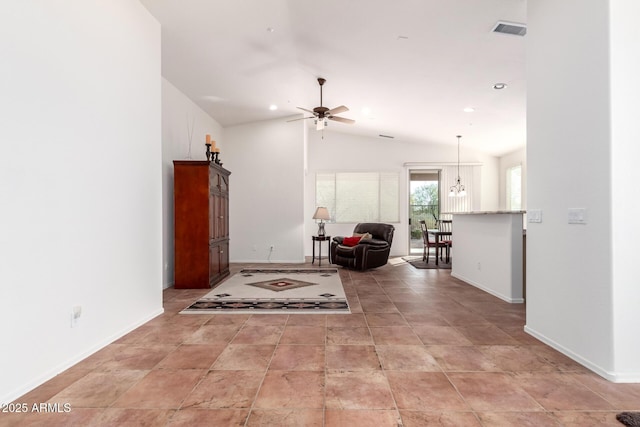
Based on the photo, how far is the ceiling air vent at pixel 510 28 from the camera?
3.20m

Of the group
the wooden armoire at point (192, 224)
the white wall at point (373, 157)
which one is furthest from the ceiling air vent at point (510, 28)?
the white wall at point (373, 157)

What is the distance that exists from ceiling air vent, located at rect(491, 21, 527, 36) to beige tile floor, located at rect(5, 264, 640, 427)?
9.89 feet

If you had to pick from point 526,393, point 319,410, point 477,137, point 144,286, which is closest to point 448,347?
point 526,393

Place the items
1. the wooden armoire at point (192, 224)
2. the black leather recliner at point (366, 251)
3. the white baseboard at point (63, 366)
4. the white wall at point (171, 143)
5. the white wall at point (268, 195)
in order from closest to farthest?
the white baseboard at point (63, 366), the wooden armoire at point (192, 224), the white wall at point (171, 143), the black leather recliner at point (366, 251), the white wall at point (268, 195)

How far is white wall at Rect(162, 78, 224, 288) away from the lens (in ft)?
15.6

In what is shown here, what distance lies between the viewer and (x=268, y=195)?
7.23m

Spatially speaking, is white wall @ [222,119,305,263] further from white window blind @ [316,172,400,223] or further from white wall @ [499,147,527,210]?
white wall @ [499,147,527,210]

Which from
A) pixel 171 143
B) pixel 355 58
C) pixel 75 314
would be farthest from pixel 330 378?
pixel 171 143

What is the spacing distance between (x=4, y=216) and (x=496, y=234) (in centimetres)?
476

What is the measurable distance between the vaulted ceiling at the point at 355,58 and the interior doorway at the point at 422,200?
2096 mm

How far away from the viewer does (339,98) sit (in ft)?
19.5

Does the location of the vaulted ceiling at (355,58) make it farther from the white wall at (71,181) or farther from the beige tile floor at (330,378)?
the beige tile floor at (330,378)

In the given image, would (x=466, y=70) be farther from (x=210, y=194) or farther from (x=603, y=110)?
(x=210, y=194)

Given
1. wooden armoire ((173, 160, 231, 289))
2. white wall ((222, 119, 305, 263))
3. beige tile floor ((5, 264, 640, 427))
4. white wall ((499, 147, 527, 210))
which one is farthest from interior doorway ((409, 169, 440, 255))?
wooden armoire ((173, 160, 231, 289))
